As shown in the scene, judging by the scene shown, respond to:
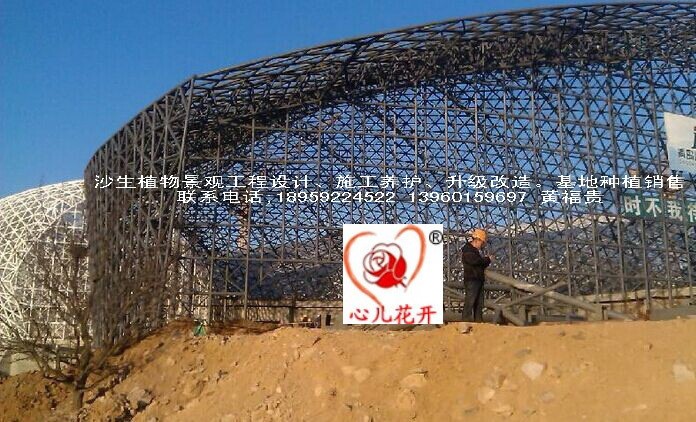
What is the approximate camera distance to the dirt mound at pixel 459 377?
562 centimetres

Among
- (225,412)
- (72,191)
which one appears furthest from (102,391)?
(72,191)

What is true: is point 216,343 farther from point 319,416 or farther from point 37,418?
point 319,416

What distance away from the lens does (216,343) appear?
1040cm

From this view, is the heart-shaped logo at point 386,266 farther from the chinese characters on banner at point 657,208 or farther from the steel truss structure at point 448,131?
the chinese characters on banner at point 657,208

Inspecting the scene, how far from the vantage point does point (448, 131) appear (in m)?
23.0

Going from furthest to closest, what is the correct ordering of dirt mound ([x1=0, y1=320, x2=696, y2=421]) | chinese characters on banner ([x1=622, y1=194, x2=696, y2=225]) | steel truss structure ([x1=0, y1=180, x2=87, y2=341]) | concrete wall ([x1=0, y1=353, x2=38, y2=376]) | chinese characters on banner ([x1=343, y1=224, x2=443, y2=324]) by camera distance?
steel truss structure ([x1=0, y1=180, x2=87, y2=341]), chinese characters on banner ([x1=622, y1=194, x2=696, y2=225]), concrete wall ([x1=0, y1=353, x2=38, y2=376]), chinese characters on banner ([x1=343, y1=224, x2=443, y2=324]), dirt mound ([x1=0, y1=320, x2=696, y2=421])

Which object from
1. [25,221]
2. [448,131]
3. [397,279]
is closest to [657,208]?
[448,131]

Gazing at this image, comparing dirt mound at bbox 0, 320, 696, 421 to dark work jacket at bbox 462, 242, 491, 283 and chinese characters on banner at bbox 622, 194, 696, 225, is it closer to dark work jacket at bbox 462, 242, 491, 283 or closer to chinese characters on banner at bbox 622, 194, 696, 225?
dark work jacket at bbox 462, 242, 491, 283

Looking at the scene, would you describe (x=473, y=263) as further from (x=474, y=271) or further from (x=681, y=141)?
(x=681, y=141)

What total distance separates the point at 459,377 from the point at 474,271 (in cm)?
217

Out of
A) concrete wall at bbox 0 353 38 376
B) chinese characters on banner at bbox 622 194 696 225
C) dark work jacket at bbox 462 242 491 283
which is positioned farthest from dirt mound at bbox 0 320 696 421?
chinese characters on banner at bbox 622 194 696 225

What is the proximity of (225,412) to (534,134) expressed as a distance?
18685 mm

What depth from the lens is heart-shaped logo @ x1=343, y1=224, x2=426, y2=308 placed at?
21.4 ft

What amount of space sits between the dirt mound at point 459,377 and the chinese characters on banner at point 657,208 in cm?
1815
